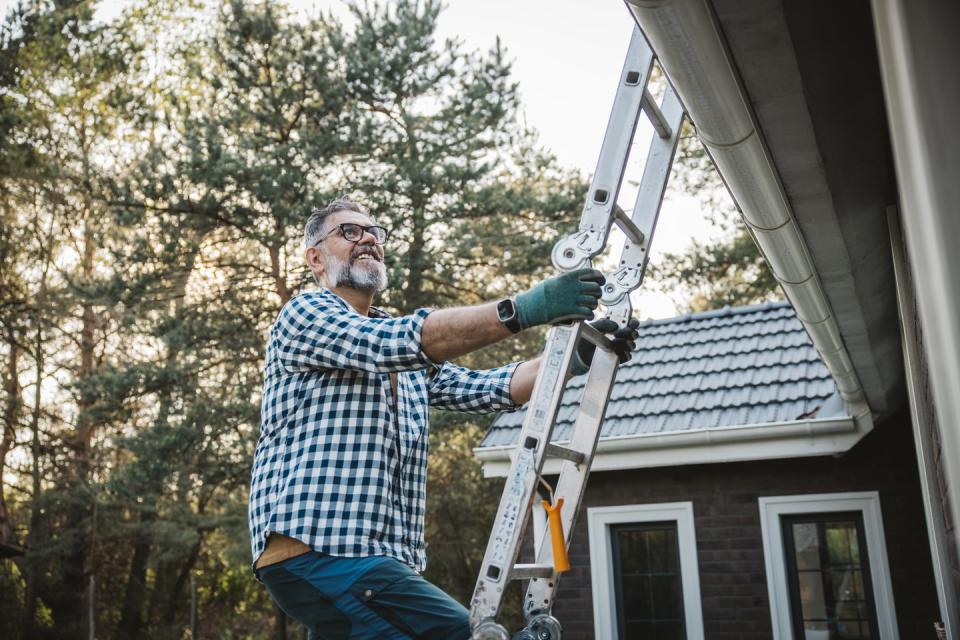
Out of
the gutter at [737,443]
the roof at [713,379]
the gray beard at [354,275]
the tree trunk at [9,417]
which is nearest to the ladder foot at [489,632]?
the gray beard at [354,275]

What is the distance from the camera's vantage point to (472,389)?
9.05 ft

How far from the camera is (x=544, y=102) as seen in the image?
14.8 meters

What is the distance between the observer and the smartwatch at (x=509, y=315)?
1958 mm

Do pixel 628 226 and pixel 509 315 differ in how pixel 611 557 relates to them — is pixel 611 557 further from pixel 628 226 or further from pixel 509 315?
pixel 509 315

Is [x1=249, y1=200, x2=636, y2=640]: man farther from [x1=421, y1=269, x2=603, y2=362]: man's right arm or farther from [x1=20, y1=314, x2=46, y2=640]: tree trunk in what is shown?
[x1=20, y1=314, x2=46, y2=640]: tree trunk

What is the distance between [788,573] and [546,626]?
5326 mm

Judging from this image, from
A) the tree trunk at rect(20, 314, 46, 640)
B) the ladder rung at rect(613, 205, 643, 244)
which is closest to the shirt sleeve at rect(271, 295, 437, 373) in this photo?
the ladder rung at rect(613, 205, 643, 244)

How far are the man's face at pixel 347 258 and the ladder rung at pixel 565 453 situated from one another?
75 cm

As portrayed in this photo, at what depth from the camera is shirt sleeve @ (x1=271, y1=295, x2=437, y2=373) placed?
2.01 m

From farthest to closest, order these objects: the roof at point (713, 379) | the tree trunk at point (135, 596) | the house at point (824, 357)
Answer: the tree trunk at point (135, 596) < the roof at point (713, 379) < the house at point (824, 357)

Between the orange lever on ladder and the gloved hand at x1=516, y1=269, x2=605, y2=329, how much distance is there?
0.49 meters

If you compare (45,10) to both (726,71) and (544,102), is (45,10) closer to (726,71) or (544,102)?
(544,102)

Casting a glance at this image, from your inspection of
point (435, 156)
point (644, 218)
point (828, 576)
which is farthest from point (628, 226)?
point (435, 156)

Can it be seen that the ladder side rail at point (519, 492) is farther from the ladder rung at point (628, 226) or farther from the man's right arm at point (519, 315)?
the ladder rung at point (628, 226)
